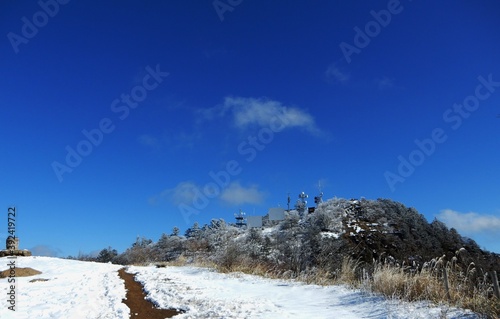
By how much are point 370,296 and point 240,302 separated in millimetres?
2789

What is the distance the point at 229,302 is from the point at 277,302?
3.58ft

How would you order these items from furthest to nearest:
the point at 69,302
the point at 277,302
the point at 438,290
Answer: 1. the point at 69,302
2. the point at 277,302
3. the point at 438,290

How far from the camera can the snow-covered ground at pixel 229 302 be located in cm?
682

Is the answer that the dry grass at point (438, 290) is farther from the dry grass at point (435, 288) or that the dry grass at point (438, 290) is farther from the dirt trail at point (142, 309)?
the dirt trail at point (142, 309)

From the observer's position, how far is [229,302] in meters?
8.30

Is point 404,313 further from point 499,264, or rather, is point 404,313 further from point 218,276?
point 499,264

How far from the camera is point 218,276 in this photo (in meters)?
14.4

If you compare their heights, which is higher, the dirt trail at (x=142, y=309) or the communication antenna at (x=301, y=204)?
the communication antenna at (x=301, y=204)

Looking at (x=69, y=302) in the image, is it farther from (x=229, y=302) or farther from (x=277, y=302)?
(x=277, y=302)

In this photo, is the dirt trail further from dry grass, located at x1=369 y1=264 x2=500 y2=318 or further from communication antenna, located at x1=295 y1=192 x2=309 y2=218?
communication antenna, located at x1=295 y1=192 x2=309 y2=218

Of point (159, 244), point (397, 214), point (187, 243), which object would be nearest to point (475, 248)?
point (397, 214)

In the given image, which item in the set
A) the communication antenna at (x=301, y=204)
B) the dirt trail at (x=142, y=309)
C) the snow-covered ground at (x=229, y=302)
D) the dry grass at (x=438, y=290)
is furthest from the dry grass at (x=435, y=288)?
the communication antenna at (x=301, y=204)

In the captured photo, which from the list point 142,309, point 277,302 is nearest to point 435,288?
point 277,302

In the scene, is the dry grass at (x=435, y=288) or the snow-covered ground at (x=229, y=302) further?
the snow-covered ground at (x=229, y=302)
